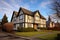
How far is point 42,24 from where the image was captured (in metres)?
46.2

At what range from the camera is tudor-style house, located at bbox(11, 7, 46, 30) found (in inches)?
1497

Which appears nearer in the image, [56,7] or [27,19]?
[56,7]

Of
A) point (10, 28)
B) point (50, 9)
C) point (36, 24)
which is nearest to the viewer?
point (50, 9)

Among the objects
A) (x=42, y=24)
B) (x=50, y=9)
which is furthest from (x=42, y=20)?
(x=50, y=9)

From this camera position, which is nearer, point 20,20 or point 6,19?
point 20,20

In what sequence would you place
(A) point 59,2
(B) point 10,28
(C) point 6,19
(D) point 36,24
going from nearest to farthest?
(A) point 59,2 < (B) point 10,28 < (D) point 36,24 < (C) point 6,19

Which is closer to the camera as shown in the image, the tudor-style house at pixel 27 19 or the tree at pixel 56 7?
the tree at pixel 56 7

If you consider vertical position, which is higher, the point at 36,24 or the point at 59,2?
the point at 59,2

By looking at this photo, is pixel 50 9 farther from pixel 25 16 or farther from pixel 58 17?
pixel 25 16

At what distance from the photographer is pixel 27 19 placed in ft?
127

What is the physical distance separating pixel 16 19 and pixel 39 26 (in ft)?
35.5

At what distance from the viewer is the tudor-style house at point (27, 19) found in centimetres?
3803

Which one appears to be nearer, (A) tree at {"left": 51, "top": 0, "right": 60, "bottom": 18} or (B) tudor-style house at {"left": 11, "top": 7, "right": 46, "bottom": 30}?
(A) tree at {"left": 51, "top": 0, "right": 60, "bottom": 18}

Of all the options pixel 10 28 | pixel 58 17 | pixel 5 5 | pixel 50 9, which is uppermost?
pixel 5 5
